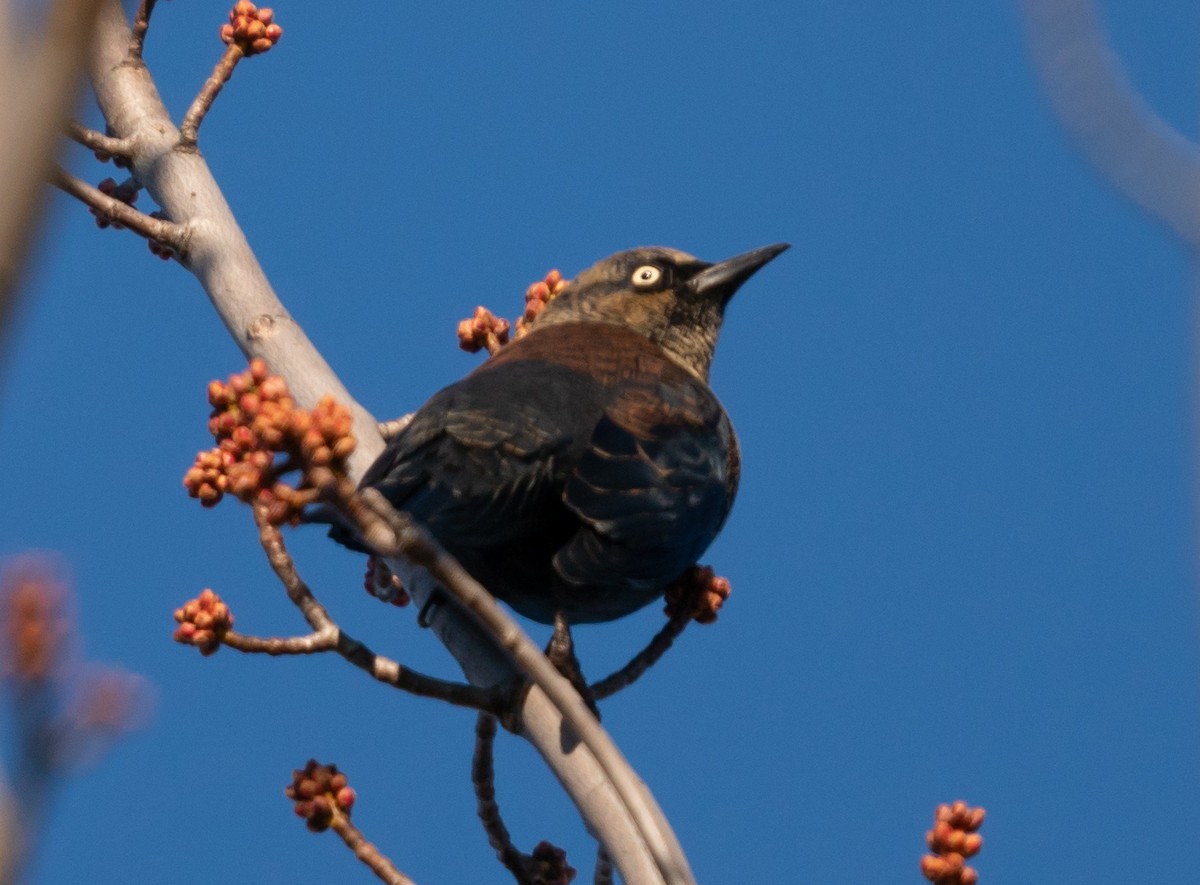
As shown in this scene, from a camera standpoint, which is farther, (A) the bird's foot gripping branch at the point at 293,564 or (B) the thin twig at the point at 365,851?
(B) the thin twig at the point at 365,851

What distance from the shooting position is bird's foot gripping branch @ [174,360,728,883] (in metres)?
2.21

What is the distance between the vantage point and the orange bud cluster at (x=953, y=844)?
8.49ft

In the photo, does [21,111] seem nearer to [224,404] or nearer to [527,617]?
[224,404]

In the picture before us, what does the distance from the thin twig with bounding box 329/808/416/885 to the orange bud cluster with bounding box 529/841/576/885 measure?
0.48 meters

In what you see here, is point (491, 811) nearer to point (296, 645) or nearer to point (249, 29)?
point (296, 645)

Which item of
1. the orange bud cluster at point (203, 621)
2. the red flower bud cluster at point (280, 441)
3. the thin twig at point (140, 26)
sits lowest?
the red flower bud cluster at point (280, 441)

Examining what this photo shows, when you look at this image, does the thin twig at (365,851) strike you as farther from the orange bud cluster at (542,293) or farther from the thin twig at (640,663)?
the orange bud cluster at (542,293)

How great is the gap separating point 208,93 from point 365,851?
7.05 ft

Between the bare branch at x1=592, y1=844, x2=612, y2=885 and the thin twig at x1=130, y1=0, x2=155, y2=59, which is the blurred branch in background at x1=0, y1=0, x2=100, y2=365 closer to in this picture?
the bare branch at x1=592, y1=844, x2=612, y2=885

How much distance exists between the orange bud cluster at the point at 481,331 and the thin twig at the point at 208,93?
0.98m

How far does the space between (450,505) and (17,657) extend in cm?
234

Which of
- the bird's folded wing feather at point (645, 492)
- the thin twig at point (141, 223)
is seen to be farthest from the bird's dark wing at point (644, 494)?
the thin twig at point (141, 223)

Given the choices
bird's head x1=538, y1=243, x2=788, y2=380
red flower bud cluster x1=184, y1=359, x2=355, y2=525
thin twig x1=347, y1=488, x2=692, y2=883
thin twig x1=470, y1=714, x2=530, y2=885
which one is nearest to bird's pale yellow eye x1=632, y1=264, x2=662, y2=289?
bird's head x1=538, y1=243, x2=788, y2=380

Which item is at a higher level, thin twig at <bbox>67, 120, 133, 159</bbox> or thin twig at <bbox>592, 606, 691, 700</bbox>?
thin twig at <bbox>67, 120, 133, 159</bbox>
